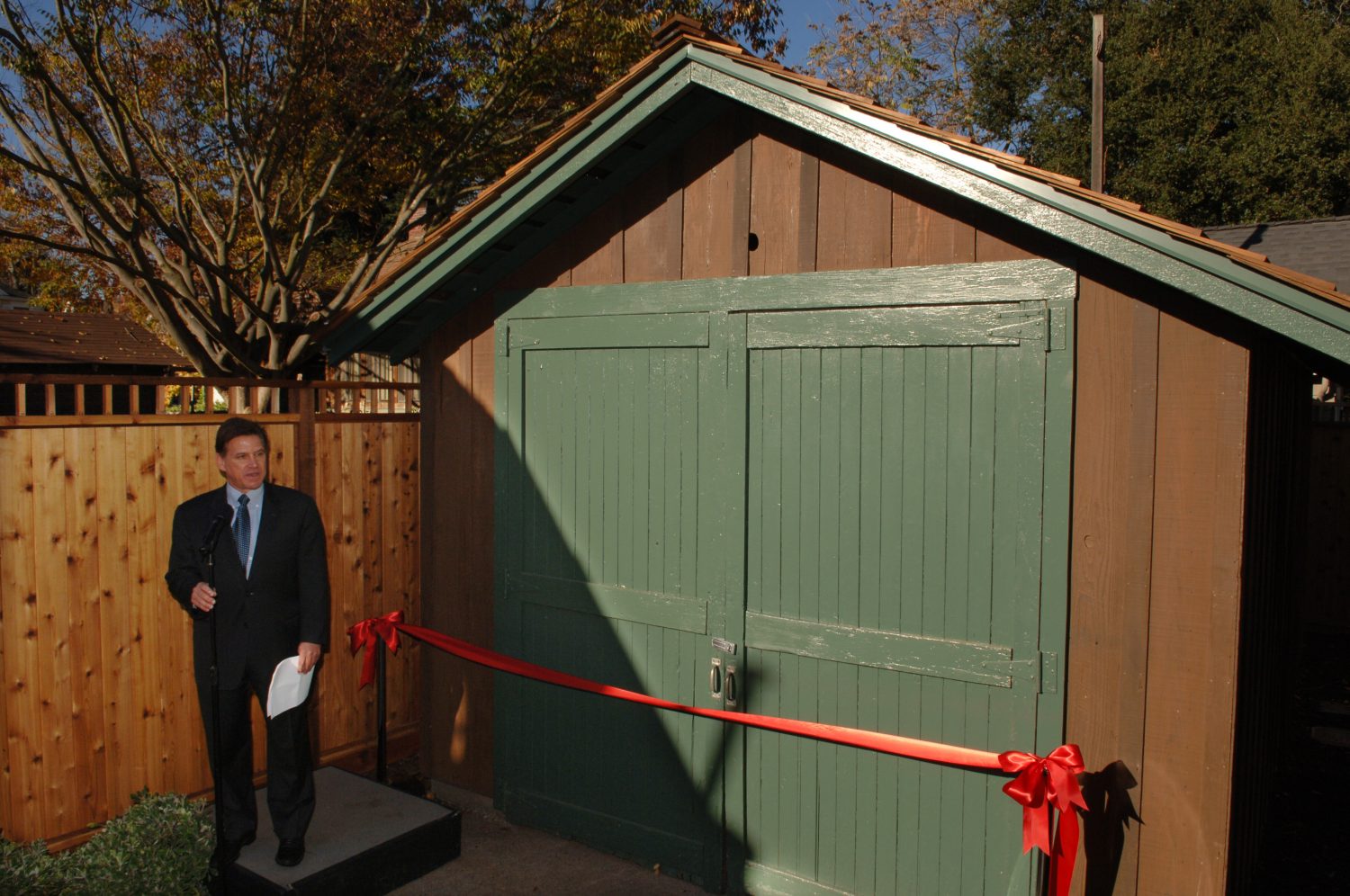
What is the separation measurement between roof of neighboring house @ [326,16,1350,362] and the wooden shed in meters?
0.02

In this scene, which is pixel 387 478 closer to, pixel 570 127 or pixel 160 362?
pixel 570 127

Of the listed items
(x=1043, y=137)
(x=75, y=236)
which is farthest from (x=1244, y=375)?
(x=1043, y=137)

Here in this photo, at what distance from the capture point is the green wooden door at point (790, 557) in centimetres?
416

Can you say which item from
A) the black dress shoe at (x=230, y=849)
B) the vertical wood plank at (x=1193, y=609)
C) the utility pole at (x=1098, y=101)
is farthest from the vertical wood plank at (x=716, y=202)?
Answer: the utility pole at (x=1098, y=101)

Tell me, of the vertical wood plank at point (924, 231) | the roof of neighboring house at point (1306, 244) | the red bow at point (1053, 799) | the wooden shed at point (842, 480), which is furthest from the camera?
the roof of neighboring house at point (1306, 244)

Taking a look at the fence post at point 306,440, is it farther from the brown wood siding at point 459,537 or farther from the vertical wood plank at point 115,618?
the vertical wood plank at point 115,618

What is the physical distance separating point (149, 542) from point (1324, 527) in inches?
447

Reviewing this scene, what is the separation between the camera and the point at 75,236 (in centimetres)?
1764

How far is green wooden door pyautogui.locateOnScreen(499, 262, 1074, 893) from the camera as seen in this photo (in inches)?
164

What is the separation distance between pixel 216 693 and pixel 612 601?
1.93 m

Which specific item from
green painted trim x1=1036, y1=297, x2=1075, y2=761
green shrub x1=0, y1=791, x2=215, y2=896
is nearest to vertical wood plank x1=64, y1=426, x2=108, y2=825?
green shrub x1=0, y1=791, x2=215, y2=896

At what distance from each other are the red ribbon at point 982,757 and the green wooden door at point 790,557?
0.13m

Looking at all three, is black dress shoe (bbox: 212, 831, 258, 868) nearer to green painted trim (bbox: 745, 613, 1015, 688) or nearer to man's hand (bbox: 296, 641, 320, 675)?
man's hand (bbox: 296, 641, 320, 675)

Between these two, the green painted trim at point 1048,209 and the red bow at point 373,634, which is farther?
the red bow at point 373,634
